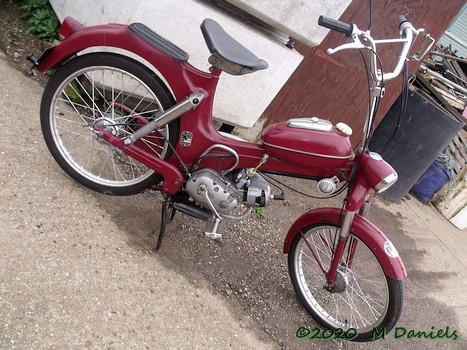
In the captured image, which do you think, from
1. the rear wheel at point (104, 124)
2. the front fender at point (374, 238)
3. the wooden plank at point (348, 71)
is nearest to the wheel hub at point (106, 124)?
the rear wheel at point (104, 124)

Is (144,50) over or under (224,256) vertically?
over

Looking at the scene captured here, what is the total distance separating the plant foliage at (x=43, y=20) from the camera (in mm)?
3896

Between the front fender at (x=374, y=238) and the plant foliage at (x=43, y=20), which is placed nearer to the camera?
the front fender at (x=374, y=238)

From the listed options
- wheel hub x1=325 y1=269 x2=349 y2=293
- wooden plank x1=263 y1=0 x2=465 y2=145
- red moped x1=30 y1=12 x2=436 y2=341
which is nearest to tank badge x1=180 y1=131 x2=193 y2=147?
red moped x1=30 y1=12 x2=436 y2=341

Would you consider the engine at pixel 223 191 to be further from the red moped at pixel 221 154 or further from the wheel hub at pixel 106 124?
the wheel hub at pixel 106 124

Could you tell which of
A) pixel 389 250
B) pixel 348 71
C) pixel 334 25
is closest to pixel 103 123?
pixel 334 25

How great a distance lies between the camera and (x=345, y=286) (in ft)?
8.78

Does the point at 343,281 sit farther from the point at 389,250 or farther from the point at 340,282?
the point at 389,250

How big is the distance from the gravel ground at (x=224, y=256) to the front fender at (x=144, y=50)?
83cm

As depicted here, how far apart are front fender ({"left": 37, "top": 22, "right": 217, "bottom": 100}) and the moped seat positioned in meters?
0.18

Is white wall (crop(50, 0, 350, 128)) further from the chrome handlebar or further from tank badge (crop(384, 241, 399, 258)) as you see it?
tank badge (crop(384, 241, 399, 258))

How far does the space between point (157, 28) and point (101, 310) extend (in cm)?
211

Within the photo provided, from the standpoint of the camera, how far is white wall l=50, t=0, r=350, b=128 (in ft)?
10.5

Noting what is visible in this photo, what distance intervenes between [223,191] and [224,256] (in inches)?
26.8
